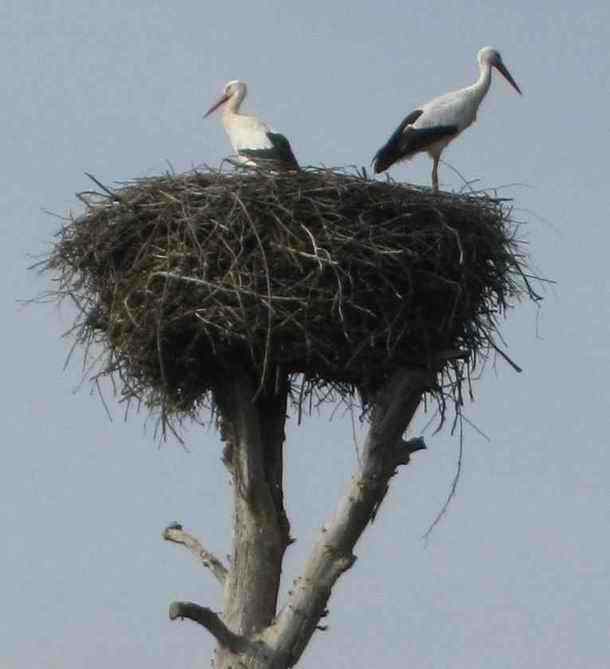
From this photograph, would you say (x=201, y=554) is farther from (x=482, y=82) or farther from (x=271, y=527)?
(x=482, y=82)

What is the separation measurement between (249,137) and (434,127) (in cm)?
118

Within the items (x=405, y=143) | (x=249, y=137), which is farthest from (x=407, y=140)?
(x=249, y=137)

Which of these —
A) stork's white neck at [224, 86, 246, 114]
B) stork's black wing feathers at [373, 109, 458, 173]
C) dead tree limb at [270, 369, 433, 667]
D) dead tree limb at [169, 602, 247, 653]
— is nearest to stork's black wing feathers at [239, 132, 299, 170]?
stork's black wing feathers at [373, 109, 458, 173]

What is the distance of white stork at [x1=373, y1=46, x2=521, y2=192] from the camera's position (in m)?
11.1

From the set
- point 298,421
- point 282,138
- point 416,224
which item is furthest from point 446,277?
point 282,138

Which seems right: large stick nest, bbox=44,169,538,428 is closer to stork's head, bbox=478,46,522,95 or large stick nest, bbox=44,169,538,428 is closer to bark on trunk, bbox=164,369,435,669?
bark on trunk, bbox=164,369,435,669

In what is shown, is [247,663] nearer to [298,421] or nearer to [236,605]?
[236,605]

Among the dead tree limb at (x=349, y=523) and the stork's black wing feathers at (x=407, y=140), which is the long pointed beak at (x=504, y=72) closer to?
the stork's black wing feathers at (x=407, y=140)

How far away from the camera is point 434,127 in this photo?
11352 mm

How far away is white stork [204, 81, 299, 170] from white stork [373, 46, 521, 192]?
70 cm

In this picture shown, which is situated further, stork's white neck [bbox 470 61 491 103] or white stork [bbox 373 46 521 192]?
stork's white neck [bbox 470 61 491 103]

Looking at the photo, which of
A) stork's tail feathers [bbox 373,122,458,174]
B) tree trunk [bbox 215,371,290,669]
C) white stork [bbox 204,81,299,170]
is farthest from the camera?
stork's tail feathers [bbox 373,122,458,174]

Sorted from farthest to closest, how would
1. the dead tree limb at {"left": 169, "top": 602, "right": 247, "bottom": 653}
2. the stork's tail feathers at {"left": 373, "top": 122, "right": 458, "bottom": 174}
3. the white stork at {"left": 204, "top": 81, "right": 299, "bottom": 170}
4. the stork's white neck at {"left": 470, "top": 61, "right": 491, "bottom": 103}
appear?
1. the stork's white neck at {"left": 470, "top": 61, "right": 491, "bottom": 103}
2. the stork's tail feathers at {"left": 373, "top": 122, "right": 458, "bottom": 174}
3. the white stork at {"left": 204, "top": 81, "right": 299, "bottom": 170}
4. the dead tree limb at {"left": 169, "top": 602, "right": 247, "bottom": 653}

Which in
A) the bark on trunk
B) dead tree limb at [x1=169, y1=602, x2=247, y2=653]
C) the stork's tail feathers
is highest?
the stork's tail feathers
